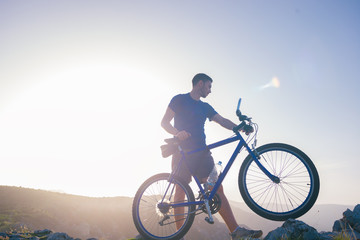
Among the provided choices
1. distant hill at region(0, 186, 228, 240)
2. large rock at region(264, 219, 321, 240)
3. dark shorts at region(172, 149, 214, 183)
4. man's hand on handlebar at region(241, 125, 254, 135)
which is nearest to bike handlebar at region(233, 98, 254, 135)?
man's hand on handlebar at region(241, 125, 254, 135)

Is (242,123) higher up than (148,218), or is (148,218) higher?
(242,123)

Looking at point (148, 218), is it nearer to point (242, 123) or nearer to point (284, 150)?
point (242, 123)

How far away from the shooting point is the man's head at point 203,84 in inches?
194

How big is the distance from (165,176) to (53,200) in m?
51.1

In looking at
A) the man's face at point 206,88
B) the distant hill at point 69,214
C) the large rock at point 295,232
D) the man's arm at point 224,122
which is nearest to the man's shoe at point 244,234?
the large rock at point 295,232

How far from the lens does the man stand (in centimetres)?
409

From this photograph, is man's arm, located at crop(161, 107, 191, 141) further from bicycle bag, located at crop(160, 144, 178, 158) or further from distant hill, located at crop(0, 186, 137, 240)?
distant hill, located at crop(0, 186, 137, 240)

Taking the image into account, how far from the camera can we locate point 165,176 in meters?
4.06

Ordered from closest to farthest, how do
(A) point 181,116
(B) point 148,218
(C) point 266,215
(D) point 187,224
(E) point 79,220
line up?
(C) point 266,215
(D) point 187,224
(B) point 148,218
(A) point 181,116
(E) point 79,220

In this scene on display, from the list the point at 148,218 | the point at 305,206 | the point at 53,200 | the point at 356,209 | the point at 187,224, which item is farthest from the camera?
the point at 53,200

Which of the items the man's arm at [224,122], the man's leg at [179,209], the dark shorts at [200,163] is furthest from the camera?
the man's arm at [224,122]

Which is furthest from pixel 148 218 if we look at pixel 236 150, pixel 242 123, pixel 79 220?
pixel 79 220

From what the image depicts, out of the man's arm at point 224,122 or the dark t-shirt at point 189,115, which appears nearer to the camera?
the dark t-shirt at point 189,115

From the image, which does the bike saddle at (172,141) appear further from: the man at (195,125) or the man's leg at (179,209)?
the man's leg at (179,209)
